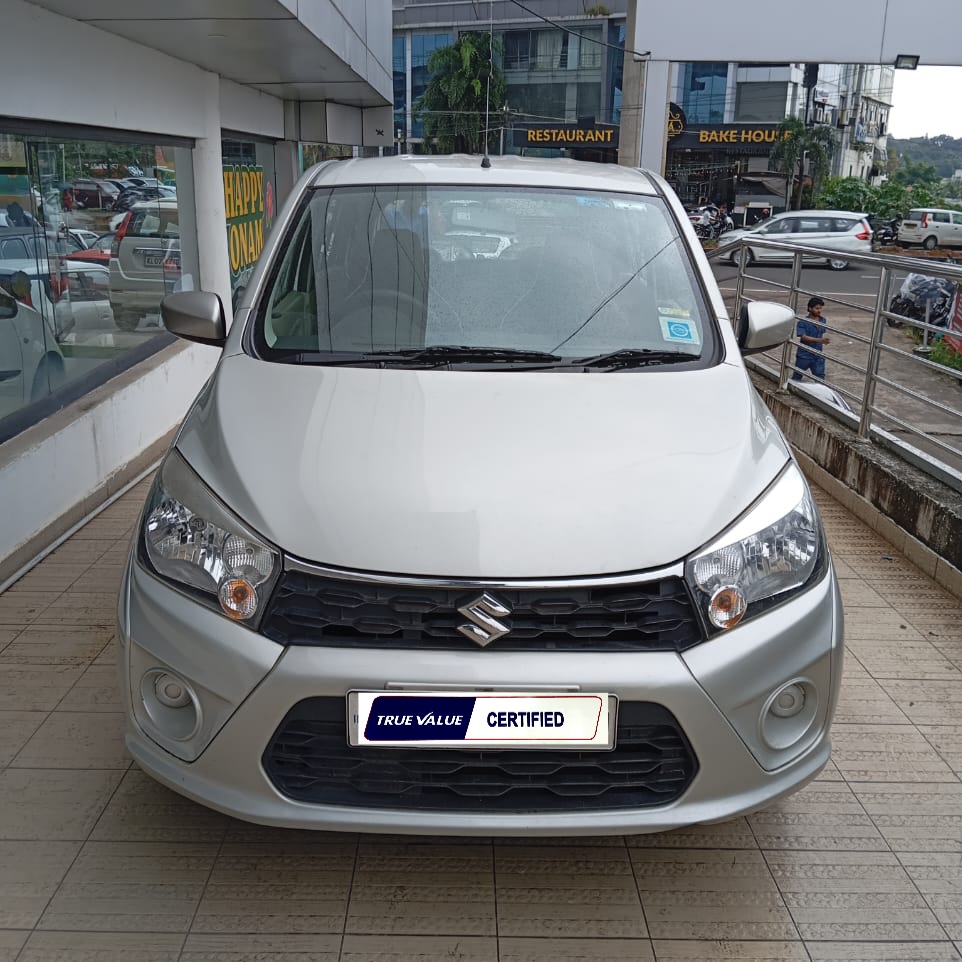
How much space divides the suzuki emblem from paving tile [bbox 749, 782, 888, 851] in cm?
105

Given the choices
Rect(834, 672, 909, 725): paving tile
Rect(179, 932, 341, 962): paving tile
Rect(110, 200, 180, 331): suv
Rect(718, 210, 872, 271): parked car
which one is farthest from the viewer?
Rect(718, 210, 872, 271): parked car

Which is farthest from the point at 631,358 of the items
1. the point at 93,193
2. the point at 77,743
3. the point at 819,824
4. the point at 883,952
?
the point at 93,193

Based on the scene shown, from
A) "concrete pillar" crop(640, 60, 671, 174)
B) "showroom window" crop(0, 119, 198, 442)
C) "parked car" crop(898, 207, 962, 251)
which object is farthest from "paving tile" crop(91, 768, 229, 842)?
"parked car" crop(898, 207, 962, 251)

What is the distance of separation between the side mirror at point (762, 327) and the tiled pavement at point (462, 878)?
1325 mm

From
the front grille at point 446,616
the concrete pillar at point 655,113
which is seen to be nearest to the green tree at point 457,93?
the concrete pillar at point 655,113

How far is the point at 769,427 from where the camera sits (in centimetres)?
300

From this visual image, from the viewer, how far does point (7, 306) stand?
489cm

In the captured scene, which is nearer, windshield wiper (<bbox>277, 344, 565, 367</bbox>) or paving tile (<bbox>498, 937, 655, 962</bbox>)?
paving tile (<bbox>498, 937, 655, 962</bbox>)

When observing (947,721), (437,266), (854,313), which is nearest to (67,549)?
(437,266)

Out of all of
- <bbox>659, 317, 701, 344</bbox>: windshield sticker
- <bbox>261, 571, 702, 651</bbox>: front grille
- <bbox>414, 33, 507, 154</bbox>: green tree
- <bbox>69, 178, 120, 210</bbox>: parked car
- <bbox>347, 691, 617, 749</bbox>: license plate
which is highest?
<bbox>414, 33, 507, 154</bbox>: green tree

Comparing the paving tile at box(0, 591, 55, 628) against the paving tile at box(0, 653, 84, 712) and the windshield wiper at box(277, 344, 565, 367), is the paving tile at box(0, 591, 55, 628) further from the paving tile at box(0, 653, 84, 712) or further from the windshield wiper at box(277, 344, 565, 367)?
the windshield wiper at box(277, 344, 565, 367)

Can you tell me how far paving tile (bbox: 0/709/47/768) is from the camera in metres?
3.12

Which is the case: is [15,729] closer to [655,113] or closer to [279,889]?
[279,889]

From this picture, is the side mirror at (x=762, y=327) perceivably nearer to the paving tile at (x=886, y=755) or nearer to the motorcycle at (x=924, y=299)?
the paving tile at (x=886, y=755)
